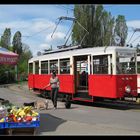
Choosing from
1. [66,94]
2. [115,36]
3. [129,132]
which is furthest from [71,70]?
[115,36]

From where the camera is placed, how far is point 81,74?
833 inches

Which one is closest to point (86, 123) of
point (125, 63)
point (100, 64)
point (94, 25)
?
point (100, 64)

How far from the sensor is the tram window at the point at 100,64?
18.5m

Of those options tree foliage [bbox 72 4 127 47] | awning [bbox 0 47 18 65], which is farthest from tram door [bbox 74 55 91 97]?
tree foliage [bbox 72 4 127 47]

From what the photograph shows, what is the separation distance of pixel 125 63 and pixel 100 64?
118cm

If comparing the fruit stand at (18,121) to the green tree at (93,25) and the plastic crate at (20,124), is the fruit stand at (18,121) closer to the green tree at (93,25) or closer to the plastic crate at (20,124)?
the plastic crate at (20,124)

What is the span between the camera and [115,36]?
57344 mm

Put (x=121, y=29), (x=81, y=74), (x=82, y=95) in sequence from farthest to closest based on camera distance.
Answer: (x=121, y=29) < (x=81, y=74) < (x=82, y=95)

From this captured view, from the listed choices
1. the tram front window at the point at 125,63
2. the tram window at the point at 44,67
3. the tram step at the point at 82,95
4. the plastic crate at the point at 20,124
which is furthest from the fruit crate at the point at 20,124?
the tram window at the point at 44,67

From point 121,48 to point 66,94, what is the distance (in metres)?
4.90

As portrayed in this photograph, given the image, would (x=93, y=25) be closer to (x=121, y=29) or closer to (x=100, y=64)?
(x=121, y=29)

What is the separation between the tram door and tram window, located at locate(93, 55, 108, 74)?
1.35 m

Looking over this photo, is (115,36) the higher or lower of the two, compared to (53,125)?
higher
